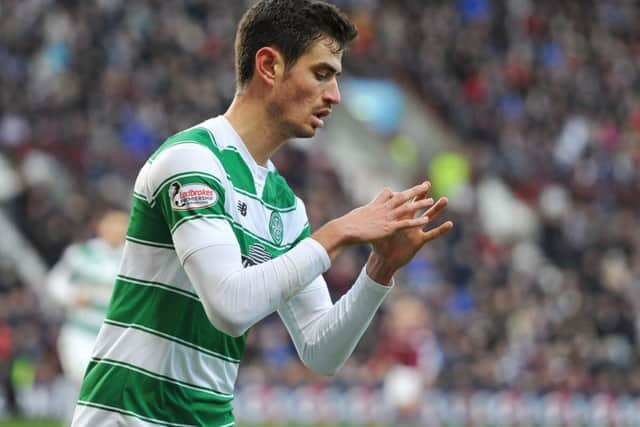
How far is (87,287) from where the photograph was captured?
34.3ft

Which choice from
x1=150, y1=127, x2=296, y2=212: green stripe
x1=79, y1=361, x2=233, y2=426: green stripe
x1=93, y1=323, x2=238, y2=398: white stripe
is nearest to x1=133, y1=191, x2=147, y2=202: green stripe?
x1=150, y1=127, x2=296, y2=212: green stripe

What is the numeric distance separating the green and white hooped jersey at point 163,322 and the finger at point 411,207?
48cm

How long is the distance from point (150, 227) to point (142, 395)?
0.49m

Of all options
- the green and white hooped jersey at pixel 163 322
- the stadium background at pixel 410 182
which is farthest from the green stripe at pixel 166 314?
the stadium background at pixel 410 182

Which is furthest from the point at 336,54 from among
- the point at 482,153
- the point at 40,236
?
the point at 482,153

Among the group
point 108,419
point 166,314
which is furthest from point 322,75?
Answer: point 108,419

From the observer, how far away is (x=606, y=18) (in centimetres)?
2694

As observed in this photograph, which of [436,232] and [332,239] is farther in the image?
[436,232]

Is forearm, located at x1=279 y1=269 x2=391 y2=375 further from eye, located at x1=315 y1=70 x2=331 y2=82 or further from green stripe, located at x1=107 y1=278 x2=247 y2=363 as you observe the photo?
eye, located at x1=315 y1=70 x2=331 y2=82

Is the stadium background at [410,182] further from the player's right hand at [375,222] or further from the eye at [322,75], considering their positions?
the player's right hand at [375,222]

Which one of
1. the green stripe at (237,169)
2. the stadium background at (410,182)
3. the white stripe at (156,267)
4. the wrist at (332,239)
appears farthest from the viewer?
the stadium background at (410,182)

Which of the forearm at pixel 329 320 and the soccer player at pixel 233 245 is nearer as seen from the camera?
the soccer player at pixel 233 245

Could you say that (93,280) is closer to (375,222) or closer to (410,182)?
(375,222)

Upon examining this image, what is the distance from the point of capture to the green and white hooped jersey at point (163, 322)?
13.5ft
